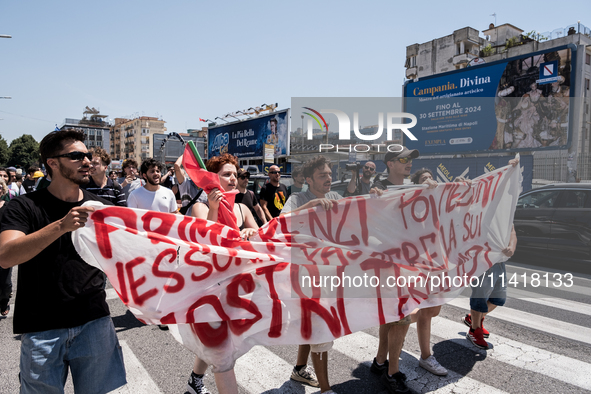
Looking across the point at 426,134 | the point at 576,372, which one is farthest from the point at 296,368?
the point at 426,134

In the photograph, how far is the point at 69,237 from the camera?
228 centimetres

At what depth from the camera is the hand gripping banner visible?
252 cm

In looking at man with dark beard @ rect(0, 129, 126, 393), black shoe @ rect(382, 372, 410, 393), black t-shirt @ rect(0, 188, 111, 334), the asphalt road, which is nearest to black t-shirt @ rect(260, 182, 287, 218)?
the asphalt road

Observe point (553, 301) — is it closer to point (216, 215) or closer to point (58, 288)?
point (216, 215)

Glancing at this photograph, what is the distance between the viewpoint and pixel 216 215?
10.3ft

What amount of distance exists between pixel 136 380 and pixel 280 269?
6.12ft

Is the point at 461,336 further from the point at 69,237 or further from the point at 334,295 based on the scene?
the point at 69,237

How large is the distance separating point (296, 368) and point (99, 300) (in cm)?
189

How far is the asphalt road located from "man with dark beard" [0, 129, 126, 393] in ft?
4.26

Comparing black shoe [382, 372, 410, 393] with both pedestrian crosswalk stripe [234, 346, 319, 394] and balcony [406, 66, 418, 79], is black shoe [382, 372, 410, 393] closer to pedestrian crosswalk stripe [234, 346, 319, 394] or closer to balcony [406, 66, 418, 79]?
pedestrian crosswalk stripe [234, 346, 319, 394]

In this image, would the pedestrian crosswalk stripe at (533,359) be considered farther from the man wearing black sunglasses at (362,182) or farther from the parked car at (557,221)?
the parked car at (557,221)

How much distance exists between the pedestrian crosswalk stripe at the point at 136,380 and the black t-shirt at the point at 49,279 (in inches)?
55.8

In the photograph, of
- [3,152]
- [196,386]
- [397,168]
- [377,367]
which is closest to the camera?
[196,386]

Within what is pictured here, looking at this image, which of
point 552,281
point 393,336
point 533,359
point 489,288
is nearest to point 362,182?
point 489,288
